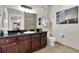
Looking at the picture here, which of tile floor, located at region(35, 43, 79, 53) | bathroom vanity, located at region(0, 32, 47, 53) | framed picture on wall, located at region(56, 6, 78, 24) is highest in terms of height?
framed picture on wall, located at region(56, 6, 78, 24)

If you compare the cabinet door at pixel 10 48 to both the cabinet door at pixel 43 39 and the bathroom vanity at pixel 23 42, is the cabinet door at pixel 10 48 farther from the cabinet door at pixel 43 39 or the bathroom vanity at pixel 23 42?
the cabinet door at pixel 43 39

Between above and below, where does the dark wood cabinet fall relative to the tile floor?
above

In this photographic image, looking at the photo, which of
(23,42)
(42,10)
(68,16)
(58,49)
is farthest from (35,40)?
(68,16)

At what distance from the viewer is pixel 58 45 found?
2.23m

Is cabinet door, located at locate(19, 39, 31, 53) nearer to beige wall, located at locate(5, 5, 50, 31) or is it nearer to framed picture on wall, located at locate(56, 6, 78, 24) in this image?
beige wall, located at locate(5, 5, 50, 31)

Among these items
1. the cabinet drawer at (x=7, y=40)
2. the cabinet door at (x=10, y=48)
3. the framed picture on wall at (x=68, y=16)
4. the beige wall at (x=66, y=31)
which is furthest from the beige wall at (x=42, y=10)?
the cabinet door at (x=10, y=48)

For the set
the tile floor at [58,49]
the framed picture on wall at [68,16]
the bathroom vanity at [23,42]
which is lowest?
the tile floor at [58,49]

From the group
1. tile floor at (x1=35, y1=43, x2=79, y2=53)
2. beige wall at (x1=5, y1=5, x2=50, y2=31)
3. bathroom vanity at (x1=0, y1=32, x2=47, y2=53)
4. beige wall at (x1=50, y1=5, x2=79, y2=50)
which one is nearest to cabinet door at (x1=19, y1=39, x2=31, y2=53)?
bathroom vanity at (x1=0, y1=32, x2=47, y2=53)

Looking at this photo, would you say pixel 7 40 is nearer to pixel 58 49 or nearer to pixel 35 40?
pixel 35 40

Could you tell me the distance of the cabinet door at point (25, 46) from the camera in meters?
2.21

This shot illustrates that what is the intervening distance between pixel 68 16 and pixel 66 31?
353 mm

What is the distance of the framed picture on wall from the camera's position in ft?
6.81

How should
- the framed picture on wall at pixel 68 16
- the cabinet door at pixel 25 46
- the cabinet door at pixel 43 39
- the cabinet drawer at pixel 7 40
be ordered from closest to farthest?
the cabinet drawer at pixel 7 40 → the framed picture on wall at pixel 68 16 → the cabinet door at pixel 25 46 → the cabinet door at pixel 43 39

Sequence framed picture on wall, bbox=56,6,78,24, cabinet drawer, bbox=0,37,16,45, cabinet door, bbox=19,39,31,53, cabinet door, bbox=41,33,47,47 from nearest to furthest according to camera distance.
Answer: cabinet drawer, bbox=0,37,16,45 → framed picture on wall, bbox=56,6,78,24 → cabinet door, bbox=19,39,31,53 → cabinet door, bbox=41,33,47,47
